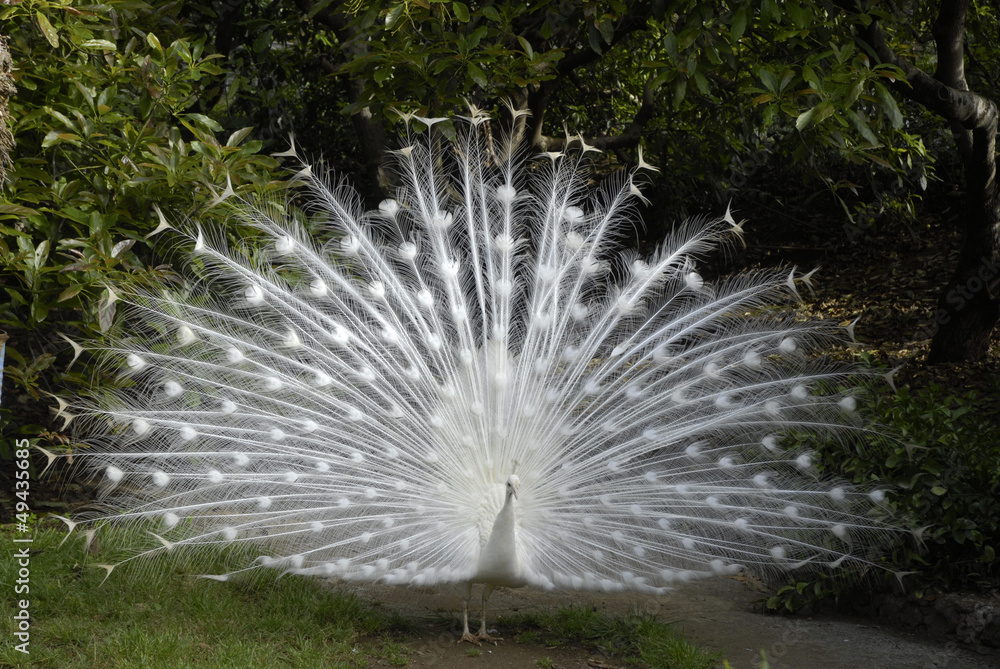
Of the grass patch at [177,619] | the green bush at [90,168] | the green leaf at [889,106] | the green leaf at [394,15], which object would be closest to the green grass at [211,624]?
the grass patch at [177,619]

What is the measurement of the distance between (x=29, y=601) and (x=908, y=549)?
4811 mm

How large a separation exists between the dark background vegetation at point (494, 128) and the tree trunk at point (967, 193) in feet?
0.06

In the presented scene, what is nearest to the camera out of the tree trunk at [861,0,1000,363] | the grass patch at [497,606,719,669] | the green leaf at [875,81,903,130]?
the grass patch at [497,606,719,669]

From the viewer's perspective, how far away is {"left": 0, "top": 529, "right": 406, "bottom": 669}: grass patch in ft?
13.8

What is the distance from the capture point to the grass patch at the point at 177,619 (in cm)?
421

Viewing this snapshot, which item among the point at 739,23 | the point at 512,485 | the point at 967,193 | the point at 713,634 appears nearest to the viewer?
the point at 512,485

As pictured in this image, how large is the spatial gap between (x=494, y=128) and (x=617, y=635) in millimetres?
5525

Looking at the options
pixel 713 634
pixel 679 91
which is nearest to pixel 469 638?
pixel 713 634

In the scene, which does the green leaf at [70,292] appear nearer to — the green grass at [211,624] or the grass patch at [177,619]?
the green grass at [211,624]

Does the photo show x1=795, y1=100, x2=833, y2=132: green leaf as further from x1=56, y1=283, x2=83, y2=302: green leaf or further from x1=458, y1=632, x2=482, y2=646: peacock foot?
x1=56, y1=283, x2=83, y2=302: green leaf

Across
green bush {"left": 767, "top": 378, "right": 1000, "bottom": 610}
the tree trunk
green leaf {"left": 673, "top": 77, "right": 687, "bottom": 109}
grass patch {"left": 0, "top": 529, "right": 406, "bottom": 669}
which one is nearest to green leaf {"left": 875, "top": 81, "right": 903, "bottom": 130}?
green leaf {"left": 673, "top": 77, "right": 687, "bottom": 109}

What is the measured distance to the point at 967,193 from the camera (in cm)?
784

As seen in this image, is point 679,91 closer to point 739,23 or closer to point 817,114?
point 739,23

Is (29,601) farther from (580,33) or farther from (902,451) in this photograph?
(580,33)
